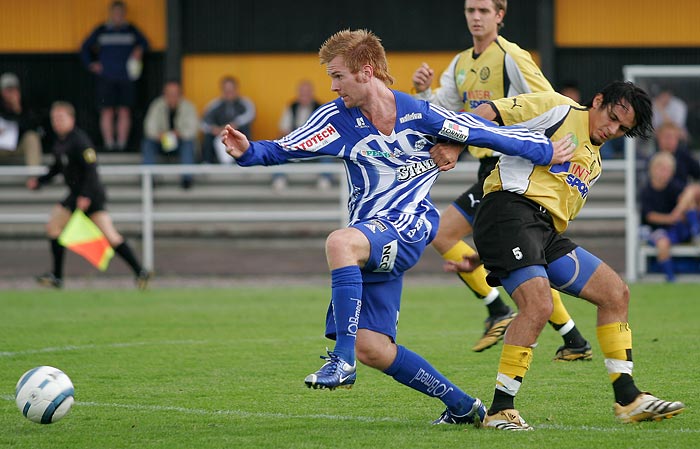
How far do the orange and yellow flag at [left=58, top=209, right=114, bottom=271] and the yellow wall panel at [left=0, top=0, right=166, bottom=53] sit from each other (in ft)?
21.4

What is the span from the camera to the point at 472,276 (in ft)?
30.7

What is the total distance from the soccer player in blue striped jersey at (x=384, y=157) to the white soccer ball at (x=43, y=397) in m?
1.50

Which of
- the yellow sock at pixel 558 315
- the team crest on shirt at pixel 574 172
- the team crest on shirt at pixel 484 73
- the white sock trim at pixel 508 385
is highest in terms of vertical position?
the team crest on shirt at pixel 484 73

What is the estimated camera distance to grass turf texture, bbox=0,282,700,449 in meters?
6.37

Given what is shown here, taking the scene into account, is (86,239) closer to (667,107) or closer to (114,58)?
(114,58)

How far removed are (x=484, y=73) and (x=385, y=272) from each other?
10.3 feet

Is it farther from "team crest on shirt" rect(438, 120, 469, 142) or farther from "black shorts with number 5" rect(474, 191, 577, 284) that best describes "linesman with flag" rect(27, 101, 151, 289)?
"team crest on shirt" rect(438, 120, 469, 142)

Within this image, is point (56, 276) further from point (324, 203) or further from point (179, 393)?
point (179, 393)

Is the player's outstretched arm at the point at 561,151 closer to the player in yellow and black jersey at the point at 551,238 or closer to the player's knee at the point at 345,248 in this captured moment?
the player in yellow and black jersey at the point at 551,238

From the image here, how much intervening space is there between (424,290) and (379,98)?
8124mm

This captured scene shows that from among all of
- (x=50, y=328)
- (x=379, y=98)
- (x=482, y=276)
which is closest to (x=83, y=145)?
(x=50, y=328)

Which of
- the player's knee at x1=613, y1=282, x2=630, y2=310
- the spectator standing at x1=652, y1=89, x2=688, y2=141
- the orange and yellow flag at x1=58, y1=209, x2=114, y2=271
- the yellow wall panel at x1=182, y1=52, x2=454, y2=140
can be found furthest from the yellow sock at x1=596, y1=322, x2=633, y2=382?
the yellow wall panel at x1=182, y1=52, x2=454, y2=140

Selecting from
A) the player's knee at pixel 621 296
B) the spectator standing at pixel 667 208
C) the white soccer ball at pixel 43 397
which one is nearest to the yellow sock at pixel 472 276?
the player's knee at pixel 621 296

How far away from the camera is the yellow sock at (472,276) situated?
30.7 ft
